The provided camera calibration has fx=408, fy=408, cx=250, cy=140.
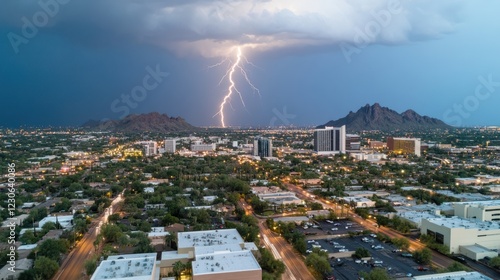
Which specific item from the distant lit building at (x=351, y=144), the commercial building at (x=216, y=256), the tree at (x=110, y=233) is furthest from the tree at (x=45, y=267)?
the distant lit building at (x=351, y=144)

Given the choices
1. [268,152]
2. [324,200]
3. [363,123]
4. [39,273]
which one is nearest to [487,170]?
[324,200]

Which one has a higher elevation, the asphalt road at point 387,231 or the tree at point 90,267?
the tree at point 90,267

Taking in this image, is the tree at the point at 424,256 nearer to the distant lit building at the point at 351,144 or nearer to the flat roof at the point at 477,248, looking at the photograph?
the flat roof at the point at 477,248

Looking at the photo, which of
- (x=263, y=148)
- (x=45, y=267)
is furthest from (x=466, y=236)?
(x=263, y=148)

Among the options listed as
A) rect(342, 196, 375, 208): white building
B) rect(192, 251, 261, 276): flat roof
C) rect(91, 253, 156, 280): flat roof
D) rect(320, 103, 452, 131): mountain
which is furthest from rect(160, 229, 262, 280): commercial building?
rect(320, 103, 452, 131): mountain

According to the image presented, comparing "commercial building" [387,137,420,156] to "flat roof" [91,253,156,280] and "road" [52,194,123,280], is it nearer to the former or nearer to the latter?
"road" [52,194,123,280]

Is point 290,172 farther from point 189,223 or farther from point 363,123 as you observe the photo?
point 363,123

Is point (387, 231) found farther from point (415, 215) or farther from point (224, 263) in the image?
point (224, 263)
